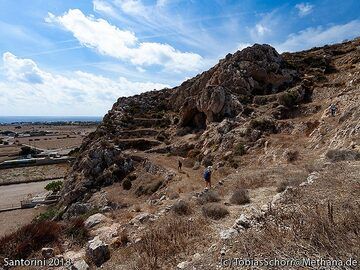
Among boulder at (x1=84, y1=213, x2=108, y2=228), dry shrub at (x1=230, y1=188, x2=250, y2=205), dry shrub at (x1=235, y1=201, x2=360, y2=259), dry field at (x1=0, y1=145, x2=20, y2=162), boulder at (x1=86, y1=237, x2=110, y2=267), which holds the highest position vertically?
dry shrub at (x1=235, y1=201, x2=360, y2=259)

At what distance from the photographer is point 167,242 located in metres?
8.67

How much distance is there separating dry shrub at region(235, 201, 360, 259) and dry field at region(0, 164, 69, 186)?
61.8 metres

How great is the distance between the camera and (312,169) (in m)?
14.4

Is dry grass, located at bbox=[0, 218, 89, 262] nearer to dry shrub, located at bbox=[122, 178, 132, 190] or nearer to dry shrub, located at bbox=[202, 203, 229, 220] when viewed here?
dry shrub, located at bbox=[202, 203, 229, 220]

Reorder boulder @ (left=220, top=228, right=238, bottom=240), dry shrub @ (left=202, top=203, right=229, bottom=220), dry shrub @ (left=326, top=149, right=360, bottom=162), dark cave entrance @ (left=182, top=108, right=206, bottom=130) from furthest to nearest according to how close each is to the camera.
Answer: dark cave entrance @ (left=182, top=108, right=206, bottom=130) < dry shrub @ (left=326, top=149, right=360, bottom=162) < dry shrub @ (left=202, top=203, right=229, bottom=220) < boulder @ (left=220, top=228, right=238, bottom=240)

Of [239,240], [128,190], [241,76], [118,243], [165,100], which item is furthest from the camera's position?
[165,100]

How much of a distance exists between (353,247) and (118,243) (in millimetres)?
7275

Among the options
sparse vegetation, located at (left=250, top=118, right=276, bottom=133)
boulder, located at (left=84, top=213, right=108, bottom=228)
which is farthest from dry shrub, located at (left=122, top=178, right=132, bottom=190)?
boulder, located at (left=84, top=213, right=108, bottom=228)

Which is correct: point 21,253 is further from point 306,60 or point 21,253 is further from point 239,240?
point 306,60

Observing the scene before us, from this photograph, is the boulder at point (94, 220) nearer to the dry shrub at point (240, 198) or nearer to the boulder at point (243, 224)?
the dry shrub at point (240, 198)

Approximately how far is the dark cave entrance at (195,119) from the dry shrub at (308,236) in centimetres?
3435

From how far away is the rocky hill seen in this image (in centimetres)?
754

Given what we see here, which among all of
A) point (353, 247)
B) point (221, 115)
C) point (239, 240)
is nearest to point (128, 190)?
point (221, 115)

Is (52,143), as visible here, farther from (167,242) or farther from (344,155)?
(167,242)
